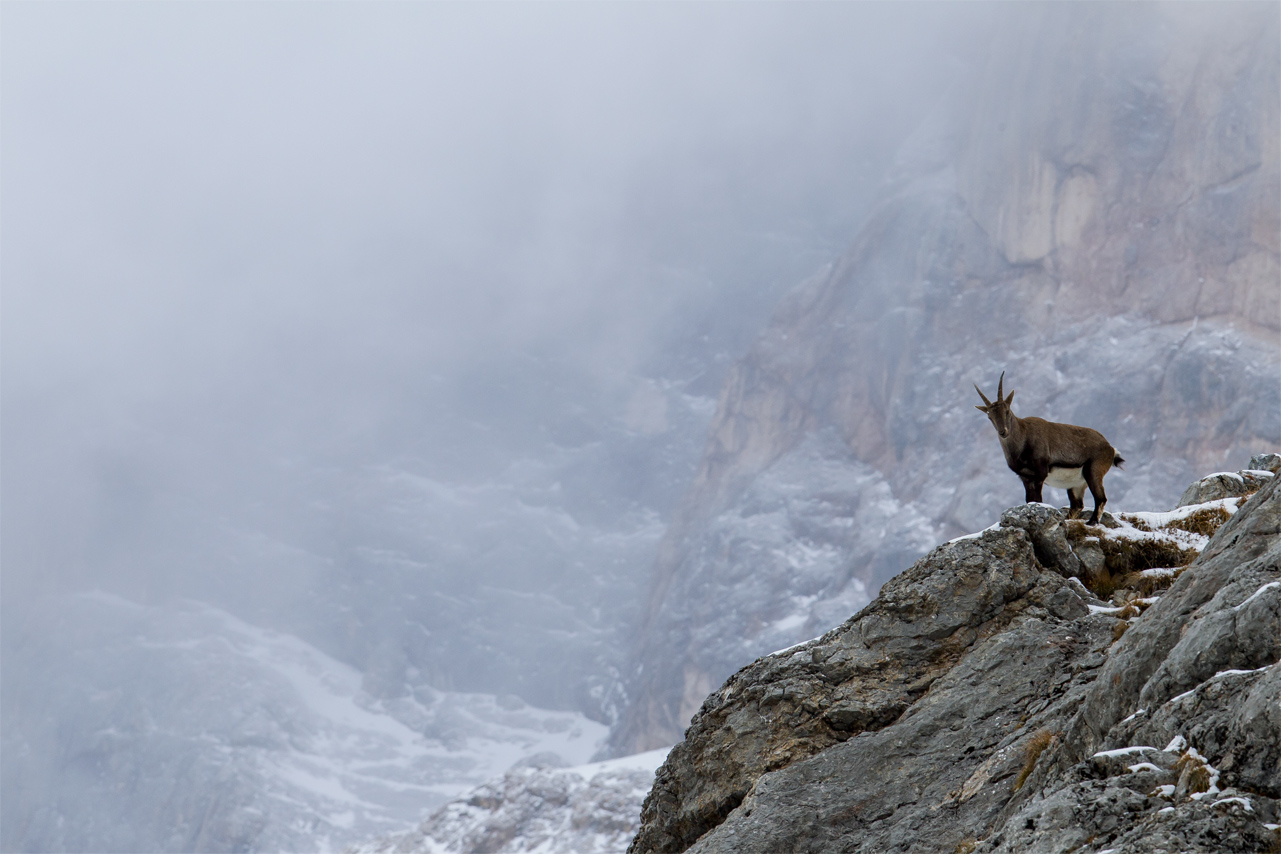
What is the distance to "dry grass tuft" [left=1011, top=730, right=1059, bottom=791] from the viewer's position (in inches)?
532

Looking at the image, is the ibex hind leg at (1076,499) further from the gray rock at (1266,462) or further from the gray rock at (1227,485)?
the gray rock at (1266,462)

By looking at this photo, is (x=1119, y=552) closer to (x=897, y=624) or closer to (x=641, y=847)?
(x=897, y=624)

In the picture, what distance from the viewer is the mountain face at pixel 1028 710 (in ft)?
36.0

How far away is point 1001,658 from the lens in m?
17.0

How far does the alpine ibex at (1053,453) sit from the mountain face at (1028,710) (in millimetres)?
2352

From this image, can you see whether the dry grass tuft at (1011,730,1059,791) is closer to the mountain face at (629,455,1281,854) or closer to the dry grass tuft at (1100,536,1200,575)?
the mountain face at (629,455,1281,854)

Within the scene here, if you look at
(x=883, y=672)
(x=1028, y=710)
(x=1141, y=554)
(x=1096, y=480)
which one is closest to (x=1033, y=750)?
(x=1028, y=710)

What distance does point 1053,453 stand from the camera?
23.4m

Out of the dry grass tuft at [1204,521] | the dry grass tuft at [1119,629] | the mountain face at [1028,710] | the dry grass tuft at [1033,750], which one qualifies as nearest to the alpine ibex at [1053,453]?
the mountain face at [1028,710]

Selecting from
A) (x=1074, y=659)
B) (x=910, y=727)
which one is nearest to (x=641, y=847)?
(x=910, y=727)

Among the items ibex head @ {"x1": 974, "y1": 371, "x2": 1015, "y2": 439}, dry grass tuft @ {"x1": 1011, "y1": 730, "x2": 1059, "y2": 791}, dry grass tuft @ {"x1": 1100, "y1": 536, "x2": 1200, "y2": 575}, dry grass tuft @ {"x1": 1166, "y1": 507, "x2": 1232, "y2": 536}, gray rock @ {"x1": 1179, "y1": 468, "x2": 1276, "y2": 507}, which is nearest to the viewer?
dry grass tuft @ {"x1": 1011, "y1": 730, "x2": 1059, "y2": 791}

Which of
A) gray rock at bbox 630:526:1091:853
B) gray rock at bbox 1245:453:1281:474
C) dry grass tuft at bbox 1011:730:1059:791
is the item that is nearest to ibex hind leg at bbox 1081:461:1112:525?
gray rock at bbox 630:526:1091:853

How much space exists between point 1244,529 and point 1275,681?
375cm

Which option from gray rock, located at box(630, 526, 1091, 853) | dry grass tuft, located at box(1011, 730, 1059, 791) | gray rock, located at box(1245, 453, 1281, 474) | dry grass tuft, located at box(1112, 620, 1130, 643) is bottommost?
dry grass tuft, located at box(1011, 730, 1059, 791)
